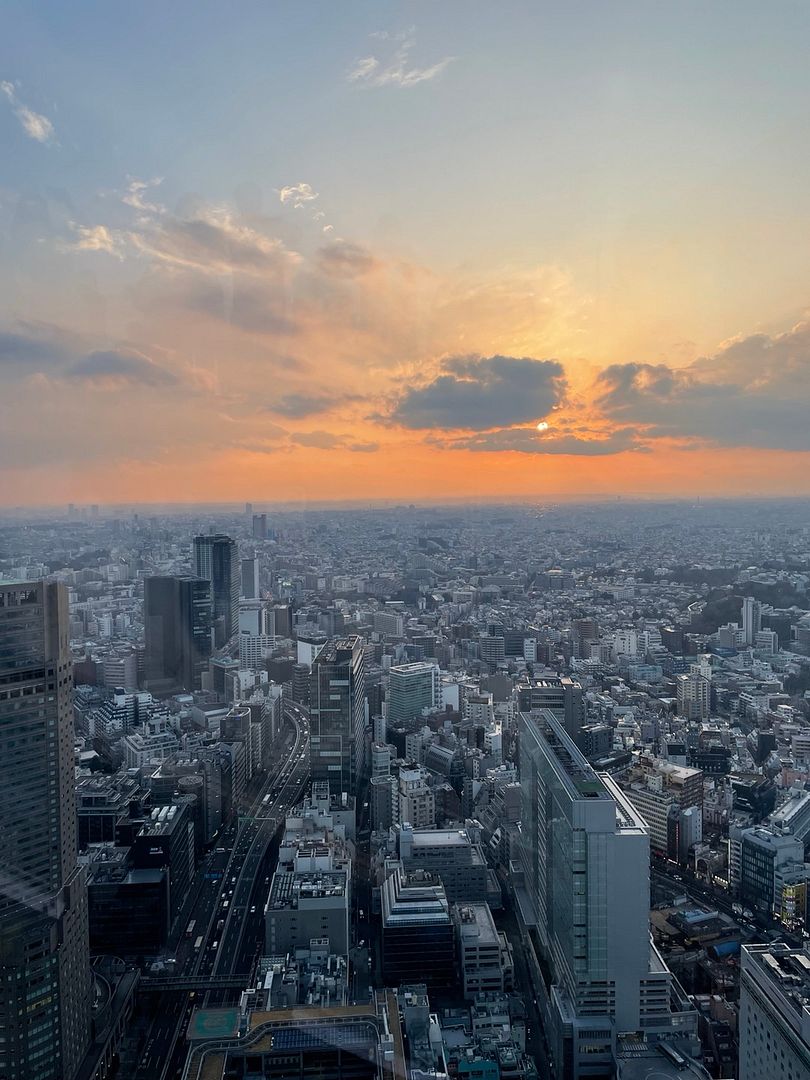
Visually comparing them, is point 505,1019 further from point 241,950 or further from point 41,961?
point 41,961

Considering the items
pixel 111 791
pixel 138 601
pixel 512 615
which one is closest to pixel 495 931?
pixel 111 791

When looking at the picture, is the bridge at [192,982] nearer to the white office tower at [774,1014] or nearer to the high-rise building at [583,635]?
the white office tower at [774,1014]

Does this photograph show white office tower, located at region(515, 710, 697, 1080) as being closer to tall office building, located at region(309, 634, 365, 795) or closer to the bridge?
the bridge

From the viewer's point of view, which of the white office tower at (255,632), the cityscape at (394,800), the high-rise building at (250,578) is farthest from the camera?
the white office tower at (255,632)

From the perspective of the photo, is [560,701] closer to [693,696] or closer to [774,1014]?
[693,696]

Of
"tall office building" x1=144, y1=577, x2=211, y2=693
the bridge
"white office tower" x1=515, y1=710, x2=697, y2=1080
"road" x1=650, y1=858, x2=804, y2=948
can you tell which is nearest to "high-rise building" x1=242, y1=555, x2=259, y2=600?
"tall office building" x1=144, y1=577, x2=211, y2=693

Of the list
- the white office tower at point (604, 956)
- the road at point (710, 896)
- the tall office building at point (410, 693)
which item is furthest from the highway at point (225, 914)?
the road at point (710, 896)
